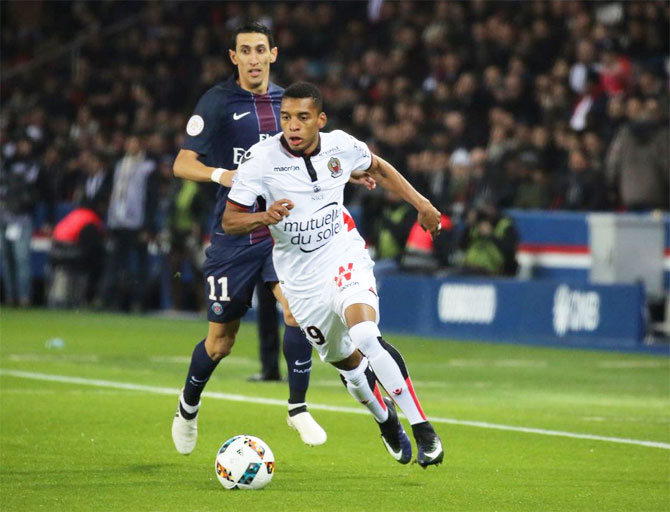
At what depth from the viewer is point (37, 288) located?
1000 inches

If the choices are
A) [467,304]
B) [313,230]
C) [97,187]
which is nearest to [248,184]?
[313,230]

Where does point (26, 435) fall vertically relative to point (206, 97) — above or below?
below

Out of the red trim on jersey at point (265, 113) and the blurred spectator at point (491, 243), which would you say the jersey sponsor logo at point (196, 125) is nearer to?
the red trim on jersey at point (265, 113)

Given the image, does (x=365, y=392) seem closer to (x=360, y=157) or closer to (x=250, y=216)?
(x=250, y=216)

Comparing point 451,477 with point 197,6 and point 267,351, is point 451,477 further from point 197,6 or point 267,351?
point 197,6

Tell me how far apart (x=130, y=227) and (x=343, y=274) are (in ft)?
48.6

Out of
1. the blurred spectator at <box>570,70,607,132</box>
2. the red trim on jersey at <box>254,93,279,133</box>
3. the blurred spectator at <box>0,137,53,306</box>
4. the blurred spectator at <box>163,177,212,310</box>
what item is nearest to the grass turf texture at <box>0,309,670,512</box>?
the red trim on jersey at <box>254,93,279,133</box>

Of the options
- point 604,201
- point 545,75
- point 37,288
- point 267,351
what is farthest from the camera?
point 37,288

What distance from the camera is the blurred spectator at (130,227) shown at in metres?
22.5

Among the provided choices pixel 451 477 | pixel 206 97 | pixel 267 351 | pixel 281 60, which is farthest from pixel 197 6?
pixel 451 477

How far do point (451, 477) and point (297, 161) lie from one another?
190 cm

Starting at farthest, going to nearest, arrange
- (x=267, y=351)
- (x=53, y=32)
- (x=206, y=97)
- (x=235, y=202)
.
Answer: (x=53, y=32) < (x=267, y=351) < (x=206, y=97) < (x=235, y=202)

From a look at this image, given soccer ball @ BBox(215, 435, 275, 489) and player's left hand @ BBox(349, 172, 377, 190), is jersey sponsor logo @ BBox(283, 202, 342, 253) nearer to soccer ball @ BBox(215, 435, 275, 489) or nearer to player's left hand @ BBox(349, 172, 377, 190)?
player's left hand @ BBox(349, 172, 377, 190)

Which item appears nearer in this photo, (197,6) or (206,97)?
(206,97)
